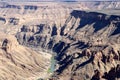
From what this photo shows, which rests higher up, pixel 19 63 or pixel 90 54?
pixel 90 54

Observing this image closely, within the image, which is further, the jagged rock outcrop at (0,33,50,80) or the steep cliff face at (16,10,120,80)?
the jagged rock outcrop at (0,33,50,80)

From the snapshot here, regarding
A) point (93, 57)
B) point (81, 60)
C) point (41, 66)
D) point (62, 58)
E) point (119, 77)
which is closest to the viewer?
point (119, 77)

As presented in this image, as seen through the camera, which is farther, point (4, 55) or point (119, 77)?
point (4, 55)

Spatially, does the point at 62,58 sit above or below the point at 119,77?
below

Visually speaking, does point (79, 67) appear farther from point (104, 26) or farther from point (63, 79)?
point (104, 26)

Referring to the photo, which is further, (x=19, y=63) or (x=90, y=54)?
(x=19, y=63)

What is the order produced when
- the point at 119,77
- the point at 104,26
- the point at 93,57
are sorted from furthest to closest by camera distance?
the point at 104,26 < the point at 93,57 < the point at 119,77

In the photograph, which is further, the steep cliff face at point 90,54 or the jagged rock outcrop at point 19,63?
the jagged rock outcrop at point 19,63

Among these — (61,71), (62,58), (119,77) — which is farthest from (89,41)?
(119,77)
